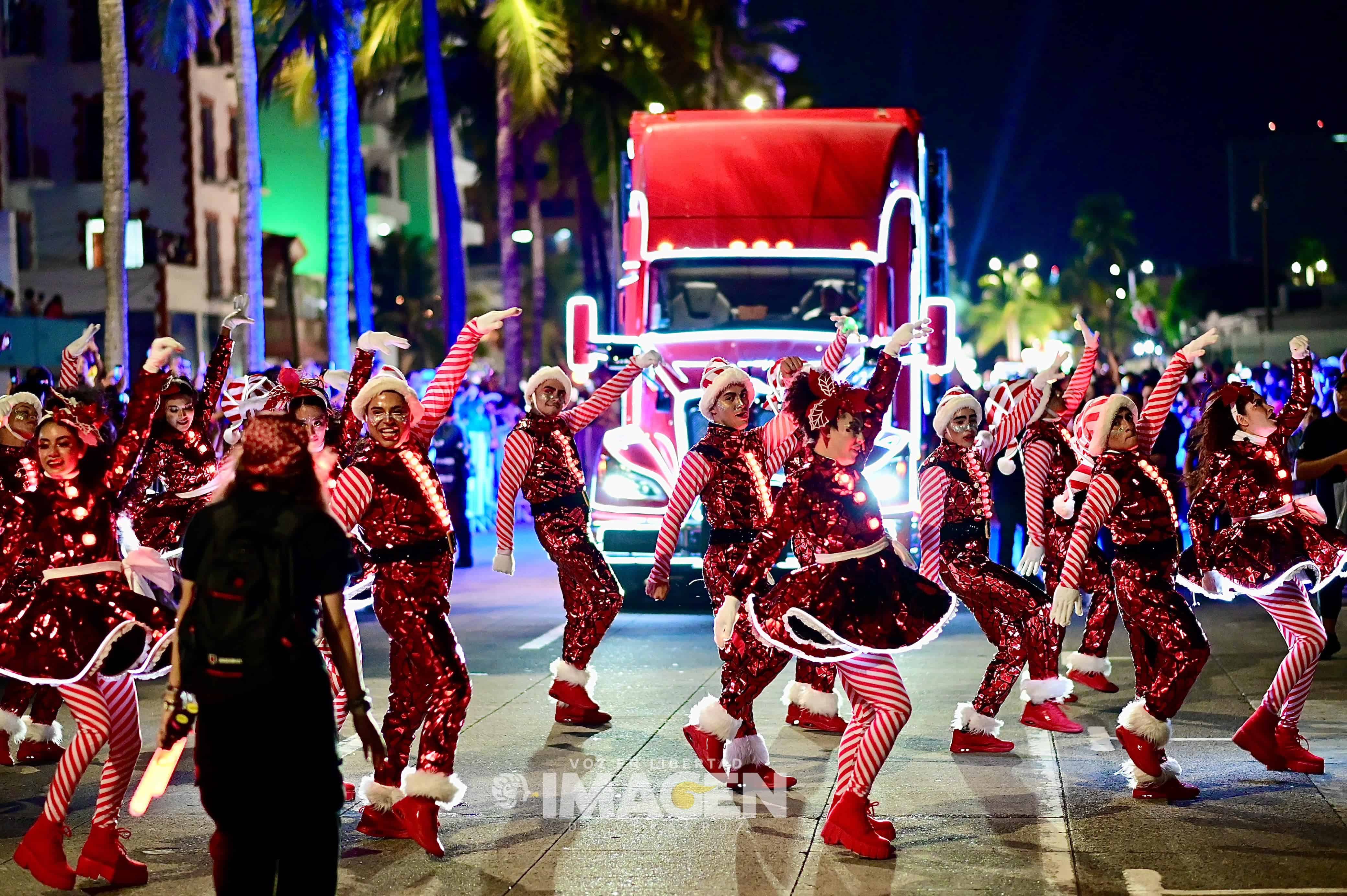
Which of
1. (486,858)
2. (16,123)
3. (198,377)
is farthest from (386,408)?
(16,123)

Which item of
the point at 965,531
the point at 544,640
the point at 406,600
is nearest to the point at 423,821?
the point at 406,600

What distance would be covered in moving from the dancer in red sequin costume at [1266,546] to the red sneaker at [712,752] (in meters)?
2.36

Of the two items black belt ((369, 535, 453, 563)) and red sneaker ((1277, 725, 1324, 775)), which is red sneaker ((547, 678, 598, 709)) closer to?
black belt ((369, 535, 453, 563))

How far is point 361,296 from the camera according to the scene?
2920 centimetres

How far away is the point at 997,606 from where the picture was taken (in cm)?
880

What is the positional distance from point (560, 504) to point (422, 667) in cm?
270

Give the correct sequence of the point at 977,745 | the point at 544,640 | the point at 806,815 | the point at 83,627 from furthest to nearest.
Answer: the point at 544,640 < the point at 977,745 < the point at 806,815 < the point at 83,627

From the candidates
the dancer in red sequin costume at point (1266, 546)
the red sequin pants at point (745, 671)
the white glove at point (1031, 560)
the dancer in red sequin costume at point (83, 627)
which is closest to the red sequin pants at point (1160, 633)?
the dancer in red sequin costume at point (1266, 546)

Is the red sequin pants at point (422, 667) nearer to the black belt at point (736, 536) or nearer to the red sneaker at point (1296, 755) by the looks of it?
the black belt at point (736, 536)

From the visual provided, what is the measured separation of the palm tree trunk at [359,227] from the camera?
27.7 meters

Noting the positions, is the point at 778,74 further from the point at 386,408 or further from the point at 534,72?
the point at 386,408

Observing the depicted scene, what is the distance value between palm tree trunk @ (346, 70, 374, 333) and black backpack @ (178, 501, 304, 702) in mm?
22849

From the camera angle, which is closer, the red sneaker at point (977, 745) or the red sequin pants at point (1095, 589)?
the red sneaker at point (977, 745)

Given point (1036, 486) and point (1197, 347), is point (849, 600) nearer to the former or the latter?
point (1197, 347)
